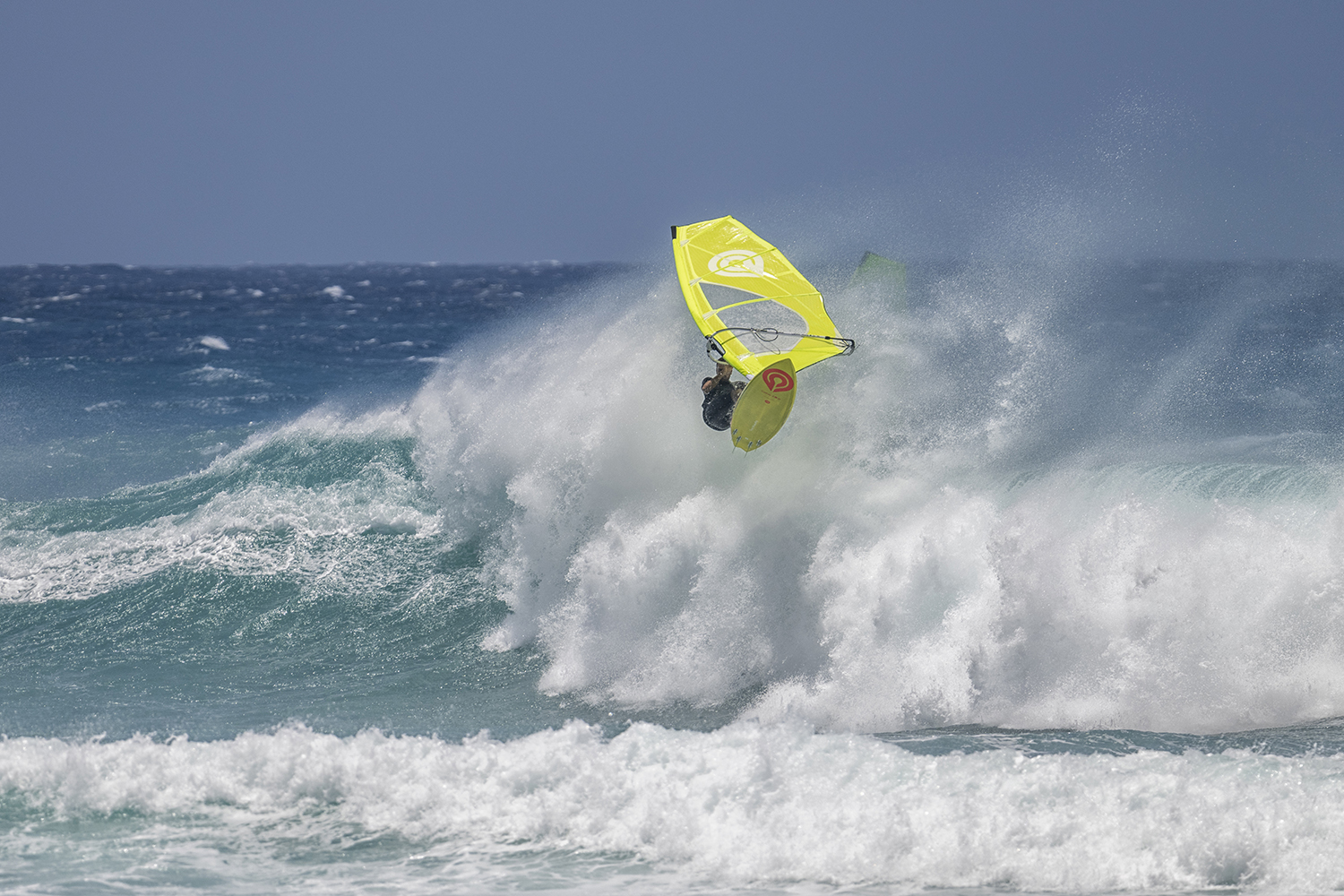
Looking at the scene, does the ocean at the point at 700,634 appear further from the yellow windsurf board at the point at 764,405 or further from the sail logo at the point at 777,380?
the sail logo at the point at 777,380

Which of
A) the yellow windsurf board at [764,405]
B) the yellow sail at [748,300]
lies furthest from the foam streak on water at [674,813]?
the yellow sail at [748,300]

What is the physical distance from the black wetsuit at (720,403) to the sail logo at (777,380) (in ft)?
1.73

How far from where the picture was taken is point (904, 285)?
1116 centimetres

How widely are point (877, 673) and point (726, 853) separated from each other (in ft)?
8.17

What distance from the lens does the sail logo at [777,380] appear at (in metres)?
8.73

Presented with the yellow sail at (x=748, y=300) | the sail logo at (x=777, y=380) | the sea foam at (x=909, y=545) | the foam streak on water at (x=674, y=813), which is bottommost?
the foam streak on water at (x=674, y=813)

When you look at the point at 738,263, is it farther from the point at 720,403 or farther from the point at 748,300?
the point at 720,403

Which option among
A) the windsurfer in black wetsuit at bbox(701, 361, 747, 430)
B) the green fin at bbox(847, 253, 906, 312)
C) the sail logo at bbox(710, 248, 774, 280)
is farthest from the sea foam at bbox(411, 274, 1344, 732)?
the sail logo at bbox(710, 248, 774, 280)

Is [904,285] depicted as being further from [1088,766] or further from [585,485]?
[1088,766]

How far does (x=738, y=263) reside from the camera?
1066 centimetres

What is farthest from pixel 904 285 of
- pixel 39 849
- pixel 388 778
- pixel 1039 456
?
pixel 39 849

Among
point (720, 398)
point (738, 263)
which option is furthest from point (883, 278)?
point (720, 398)

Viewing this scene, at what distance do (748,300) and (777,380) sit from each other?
1661 millimetres

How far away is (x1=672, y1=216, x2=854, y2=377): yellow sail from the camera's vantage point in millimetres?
9242
